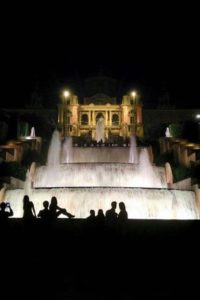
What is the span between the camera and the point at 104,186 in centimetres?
2206

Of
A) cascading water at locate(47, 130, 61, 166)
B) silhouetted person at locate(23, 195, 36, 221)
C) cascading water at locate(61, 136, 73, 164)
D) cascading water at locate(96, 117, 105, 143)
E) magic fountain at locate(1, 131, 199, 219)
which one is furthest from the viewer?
cascading water at locate(96, 117, 105, 143)

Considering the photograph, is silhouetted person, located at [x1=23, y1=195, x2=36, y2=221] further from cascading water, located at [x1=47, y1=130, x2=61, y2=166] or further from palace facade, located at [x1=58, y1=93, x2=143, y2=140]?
palace facade, located at [x1=58, y1=93, x2=143, y2=140]

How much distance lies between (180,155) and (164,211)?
9.91 m

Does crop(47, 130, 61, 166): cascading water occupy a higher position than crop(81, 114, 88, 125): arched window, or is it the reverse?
→ crop(81, 114, 88, 125): arched window

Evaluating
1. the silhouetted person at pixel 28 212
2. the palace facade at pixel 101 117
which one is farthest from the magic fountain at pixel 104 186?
the palace facade at pixel 101 117

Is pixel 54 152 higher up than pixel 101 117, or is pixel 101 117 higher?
pixel 101 117

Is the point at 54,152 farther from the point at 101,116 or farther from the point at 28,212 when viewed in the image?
the point at 101,116

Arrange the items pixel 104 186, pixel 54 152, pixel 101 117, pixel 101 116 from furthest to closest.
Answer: pixel 101 116 < pixel 101 117 < pixel 54 152 < pixel 104 186

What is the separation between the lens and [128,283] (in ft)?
31.4

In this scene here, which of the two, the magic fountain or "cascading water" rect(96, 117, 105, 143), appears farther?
"cascading water" rect(96, 117, 105, 143)

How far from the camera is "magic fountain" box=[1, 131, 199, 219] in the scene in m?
18.4

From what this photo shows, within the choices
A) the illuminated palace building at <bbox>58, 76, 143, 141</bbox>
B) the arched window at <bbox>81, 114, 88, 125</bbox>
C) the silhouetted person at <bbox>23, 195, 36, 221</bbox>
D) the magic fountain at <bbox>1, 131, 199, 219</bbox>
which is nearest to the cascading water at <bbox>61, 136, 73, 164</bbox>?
the magic fountain at <bbox>1, 131, 199, 219</bbox>

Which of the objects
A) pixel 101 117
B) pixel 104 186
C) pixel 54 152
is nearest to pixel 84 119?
pixel 101 117

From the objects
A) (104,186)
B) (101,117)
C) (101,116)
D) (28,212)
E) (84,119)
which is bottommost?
(28,212)
